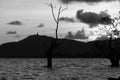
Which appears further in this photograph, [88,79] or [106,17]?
[106,17]

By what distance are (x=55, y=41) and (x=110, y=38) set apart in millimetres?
16075

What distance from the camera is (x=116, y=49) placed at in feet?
324

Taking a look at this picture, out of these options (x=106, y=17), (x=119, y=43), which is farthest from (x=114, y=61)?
(x=106, y=17)

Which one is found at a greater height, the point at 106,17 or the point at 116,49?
the point at 106,17

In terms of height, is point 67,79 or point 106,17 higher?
point 106,17

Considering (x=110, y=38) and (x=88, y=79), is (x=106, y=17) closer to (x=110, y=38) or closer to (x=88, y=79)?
(x=110, y=38)

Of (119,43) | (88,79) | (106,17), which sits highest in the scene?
(106,17)

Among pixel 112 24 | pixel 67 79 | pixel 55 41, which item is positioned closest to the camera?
pixel 67 79

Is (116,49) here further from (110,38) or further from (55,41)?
(55,41)

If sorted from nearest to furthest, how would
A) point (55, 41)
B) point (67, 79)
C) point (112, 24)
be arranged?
point (67, 79)
point (55, 41)
point (112, 24)

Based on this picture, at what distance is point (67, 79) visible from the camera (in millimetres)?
69312

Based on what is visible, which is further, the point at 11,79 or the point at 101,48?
the point at 101,48

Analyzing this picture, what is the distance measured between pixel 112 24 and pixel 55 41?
17735mm

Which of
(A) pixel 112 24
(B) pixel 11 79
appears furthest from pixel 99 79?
(A) pixel 112 24
